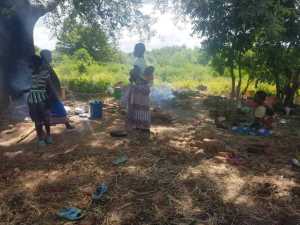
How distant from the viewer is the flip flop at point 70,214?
3.33m

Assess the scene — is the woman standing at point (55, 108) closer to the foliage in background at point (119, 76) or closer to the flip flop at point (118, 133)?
the flip flop at point (118, 133)

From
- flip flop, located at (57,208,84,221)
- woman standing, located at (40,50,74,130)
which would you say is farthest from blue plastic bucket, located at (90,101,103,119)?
flip flop, located at (57,208,84,221)

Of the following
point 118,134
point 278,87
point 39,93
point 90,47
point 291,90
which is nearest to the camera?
point 39,93

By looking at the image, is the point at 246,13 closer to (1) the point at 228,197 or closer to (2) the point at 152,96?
(2) the point at 152,96

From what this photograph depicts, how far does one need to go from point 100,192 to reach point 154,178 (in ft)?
2.50

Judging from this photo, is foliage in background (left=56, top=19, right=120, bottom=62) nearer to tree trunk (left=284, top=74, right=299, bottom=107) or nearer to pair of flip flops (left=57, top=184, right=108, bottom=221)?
tree trunk (left=284, top=74, right=299, bottom=107)

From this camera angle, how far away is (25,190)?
3957 mm

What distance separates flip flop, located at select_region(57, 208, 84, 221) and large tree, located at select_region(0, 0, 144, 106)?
18.6 ft

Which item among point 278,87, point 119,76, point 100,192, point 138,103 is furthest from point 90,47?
point 100,192

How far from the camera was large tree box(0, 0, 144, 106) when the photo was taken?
26.7ft

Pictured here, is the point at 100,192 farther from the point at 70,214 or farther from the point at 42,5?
the point at 42,5

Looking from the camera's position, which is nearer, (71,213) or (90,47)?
(71,213)

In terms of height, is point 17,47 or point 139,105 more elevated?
point 17,47

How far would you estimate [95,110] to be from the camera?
7.20m
